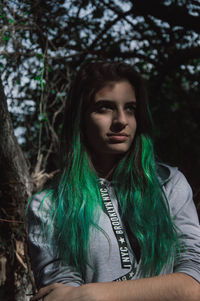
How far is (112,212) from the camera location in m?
1.53

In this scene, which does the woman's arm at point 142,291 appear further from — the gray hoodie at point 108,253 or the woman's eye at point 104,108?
the woman's eye at point 104,108

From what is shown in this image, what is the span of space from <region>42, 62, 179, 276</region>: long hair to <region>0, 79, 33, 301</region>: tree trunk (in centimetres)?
108

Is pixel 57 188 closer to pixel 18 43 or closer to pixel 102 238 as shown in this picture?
pixel 102 238

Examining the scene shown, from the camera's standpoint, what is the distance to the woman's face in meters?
1.61

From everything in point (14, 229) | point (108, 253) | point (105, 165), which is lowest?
point (14, 229)

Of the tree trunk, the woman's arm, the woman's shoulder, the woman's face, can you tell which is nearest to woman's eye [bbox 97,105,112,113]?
the woman's face

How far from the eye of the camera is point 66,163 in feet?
5.73

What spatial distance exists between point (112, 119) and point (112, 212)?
1.47 ft

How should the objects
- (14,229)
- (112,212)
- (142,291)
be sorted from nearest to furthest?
(142,291) → (112,212) → (14,229)

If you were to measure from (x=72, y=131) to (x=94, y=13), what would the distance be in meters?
2.27

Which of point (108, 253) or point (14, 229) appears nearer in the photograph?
point (108, 253)

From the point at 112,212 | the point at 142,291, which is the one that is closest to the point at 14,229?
the point at 112,212

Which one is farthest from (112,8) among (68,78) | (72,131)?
(72,131)

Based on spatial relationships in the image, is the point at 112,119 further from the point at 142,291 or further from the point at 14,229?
the point at 14,229
